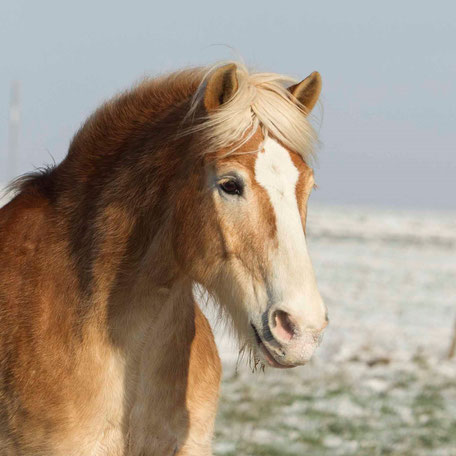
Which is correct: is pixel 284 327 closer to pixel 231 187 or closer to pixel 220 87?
pixel 231 187

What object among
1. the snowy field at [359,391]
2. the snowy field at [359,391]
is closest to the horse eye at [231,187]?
Result: the snowy field at [359,391]

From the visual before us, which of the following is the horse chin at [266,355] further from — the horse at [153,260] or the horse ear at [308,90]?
the horse ear at [308,90]

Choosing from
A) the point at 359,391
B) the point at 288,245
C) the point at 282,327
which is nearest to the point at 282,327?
the point at 282,327

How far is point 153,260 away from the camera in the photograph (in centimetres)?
345

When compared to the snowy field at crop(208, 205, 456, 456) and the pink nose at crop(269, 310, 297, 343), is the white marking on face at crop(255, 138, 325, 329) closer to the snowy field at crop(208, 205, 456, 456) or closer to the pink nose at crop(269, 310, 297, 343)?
the pink nose at crop(269, 310, 297, 343)

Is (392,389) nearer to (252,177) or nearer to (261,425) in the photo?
(261,425)

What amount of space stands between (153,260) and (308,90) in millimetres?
1081

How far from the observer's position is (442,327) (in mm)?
13148

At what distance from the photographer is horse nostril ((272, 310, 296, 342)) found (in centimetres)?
293

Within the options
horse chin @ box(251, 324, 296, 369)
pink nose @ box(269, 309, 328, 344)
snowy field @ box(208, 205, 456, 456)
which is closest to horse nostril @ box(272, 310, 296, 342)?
pink nose @ box(269, 309, 328, 344)

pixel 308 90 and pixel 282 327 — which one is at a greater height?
pixel 308 90

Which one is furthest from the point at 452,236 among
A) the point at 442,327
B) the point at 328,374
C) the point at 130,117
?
the point at 130,117

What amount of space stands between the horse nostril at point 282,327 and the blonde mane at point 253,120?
709 mm

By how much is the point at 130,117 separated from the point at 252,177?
3.11 ft
